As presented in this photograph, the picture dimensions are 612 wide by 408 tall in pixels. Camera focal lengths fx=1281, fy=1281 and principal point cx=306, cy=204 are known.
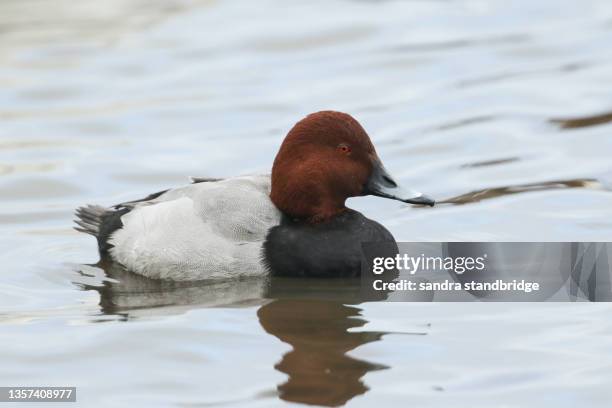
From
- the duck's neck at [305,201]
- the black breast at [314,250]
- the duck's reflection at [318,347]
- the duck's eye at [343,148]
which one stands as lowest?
the duck's reflection at [318,347]

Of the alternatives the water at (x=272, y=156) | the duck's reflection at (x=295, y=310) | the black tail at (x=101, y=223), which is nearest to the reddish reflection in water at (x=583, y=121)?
the water at (x=272, y=156)

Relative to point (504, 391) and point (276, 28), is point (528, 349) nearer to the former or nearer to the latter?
point (504, 391)

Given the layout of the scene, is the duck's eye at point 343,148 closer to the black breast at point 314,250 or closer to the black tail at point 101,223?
the black breast at point 314,250

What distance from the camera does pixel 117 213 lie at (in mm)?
7844

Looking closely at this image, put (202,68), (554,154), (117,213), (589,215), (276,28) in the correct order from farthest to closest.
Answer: (276,28)
(202,68)
(554,154)
(589,215)
(117,213)

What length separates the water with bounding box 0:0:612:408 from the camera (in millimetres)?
5871

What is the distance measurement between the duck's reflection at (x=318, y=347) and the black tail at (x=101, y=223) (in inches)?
53.1

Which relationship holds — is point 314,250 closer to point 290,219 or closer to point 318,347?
point 290,219

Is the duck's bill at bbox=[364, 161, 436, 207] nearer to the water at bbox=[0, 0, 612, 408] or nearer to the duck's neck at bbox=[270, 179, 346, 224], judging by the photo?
the duck's neck at bbox=[270, 179, 346, 224]

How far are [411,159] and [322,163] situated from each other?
9.28ft

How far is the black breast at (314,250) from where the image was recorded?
7203mm

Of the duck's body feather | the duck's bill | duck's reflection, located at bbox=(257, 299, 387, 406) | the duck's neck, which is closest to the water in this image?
duck's reflection, located at bbox=(257, 299, 387, 406)

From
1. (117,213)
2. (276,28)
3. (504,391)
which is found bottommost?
(504,391)

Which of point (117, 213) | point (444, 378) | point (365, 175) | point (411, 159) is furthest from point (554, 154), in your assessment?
point (444, 378)
